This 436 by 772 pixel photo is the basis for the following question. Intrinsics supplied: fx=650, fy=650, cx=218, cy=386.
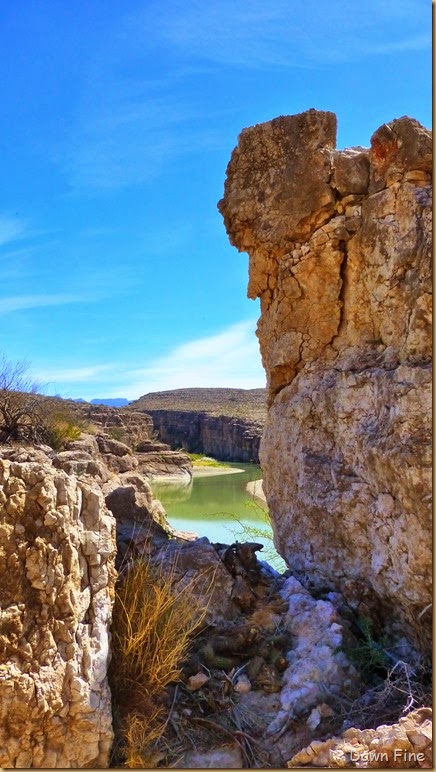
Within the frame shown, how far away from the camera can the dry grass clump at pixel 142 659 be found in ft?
10.4

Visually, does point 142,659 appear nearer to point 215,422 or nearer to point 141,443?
point 141,443

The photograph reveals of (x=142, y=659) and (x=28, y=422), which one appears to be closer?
(x=142, y=659)

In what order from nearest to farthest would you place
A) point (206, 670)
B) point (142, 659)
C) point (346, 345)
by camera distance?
point (142, 659)
point (206, 670)
point (346, 345)

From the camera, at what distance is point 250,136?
5324 mm

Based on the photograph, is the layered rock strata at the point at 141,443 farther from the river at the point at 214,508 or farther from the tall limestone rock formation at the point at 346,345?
the tall limestone rock formation at the point at 346,345

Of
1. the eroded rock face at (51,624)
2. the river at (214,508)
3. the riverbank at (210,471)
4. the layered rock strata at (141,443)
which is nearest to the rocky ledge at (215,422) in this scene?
the layered rock strata at (141,443)

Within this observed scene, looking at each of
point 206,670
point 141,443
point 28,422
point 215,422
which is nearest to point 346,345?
point 206,670

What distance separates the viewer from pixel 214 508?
65.0ft

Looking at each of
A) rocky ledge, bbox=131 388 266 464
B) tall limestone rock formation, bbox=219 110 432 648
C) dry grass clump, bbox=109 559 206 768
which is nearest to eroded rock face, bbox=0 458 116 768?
dry grass clump, bbox=109 559 206 768

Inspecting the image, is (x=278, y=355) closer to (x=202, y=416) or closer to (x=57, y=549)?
(x=57, y=549)

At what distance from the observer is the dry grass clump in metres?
3.18

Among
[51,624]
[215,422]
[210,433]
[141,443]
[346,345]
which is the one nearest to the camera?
[51,624]

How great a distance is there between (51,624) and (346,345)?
2.84 m

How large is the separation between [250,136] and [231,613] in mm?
3696
